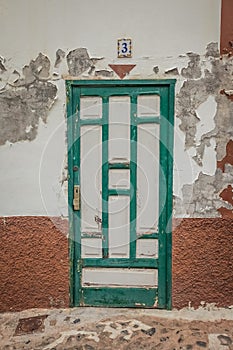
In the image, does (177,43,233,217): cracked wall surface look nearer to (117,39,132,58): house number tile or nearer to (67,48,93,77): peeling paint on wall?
(117,39,132,58): house number tile

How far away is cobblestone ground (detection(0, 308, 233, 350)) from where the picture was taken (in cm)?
275

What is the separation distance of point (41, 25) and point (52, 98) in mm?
599

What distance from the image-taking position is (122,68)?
3053 millimetres

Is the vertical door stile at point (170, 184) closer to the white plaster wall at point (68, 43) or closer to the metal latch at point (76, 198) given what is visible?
the white plaster wall at point (68, 43)

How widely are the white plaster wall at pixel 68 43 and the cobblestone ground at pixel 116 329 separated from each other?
0.89 m

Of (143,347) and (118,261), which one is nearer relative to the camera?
(143,347)

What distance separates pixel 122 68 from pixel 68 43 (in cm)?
49

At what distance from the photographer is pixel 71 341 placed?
279 centimetres

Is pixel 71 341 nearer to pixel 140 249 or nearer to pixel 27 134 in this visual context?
pixel 140 249

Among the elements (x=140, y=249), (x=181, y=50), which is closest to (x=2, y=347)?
(x=140, y=249)

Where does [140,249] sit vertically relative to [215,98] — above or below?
below

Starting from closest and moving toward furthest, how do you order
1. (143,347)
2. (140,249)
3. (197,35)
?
(143,347) → (197,35) → (140,249)

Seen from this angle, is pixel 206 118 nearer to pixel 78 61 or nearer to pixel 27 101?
pixel 78 61

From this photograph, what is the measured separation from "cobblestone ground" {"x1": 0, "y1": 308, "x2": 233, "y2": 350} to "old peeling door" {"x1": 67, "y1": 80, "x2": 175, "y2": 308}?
0.16 meters
